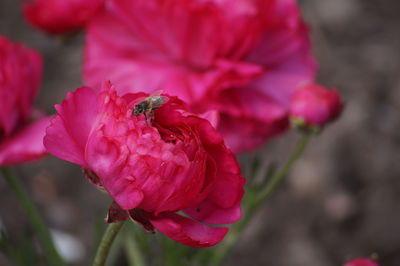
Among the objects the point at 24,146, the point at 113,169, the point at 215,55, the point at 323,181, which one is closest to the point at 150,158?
the point at 113,169

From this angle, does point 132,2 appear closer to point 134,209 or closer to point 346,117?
point 134,209

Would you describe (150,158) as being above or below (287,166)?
above

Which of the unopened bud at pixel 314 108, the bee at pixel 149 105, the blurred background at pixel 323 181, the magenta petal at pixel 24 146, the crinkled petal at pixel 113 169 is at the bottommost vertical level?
the blurred background at pixel 323 181

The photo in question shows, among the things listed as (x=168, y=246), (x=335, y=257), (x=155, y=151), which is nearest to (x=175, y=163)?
(x=155, y=151)

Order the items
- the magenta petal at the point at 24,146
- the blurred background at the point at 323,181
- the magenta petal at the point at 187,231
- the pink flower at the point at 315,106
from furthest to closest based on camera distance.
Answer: the blurred background at the point at 323,181
the pink flower at the point at 315,106
the magenta petal at the point at 24,146
the magenta petal at the point at 187,231

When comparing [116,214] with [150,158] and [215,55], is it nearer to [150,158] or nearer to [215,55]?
[150,158]

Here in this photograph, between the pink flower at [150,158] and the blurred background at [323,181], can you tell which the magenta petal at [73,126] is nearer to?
the pink flower at [150,158]

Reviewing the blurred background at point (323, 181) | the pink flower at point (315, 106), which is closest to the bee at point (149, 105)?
the pink flower at point (315, 106)
